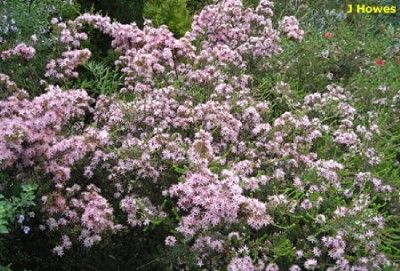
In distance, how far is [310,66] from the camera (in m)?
5.36

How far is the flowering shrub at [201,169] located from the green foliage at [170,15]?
185 centimetres

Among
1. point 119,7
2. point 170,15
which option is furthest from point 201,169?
point 170,15

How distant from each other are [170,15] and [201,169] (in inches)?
133

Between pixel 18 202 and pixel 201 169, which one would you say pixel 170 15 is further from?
pixel 18 202

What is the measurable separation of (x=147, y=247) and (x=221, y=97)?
1.16 metres

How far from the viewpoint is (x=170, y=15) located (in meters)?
6.26

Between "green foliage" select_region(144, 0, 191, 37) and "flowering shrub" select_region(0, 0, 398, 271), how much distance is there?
6.06ft

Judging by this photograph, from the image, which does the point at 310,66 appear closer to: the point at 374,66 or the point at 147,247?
the point at 374,66

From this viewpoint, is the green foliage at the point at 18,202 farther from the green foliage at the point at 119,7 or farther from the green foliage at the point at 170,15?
the green foliage at the point at 170,15

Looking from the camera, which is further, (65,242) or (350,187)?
(350,187)

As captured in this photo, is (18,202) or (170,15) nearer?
(18,202)

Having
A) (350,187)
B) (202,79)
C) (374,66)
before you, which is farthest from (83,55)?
(374,66)

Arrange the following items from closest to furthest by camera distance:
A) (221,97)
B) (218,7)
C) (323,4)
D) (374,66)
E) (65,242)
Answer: (65,242) → (221,97) → (218,7) → (374,66) → (323,4)

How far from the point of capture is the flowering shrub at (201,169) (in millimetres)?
3170
